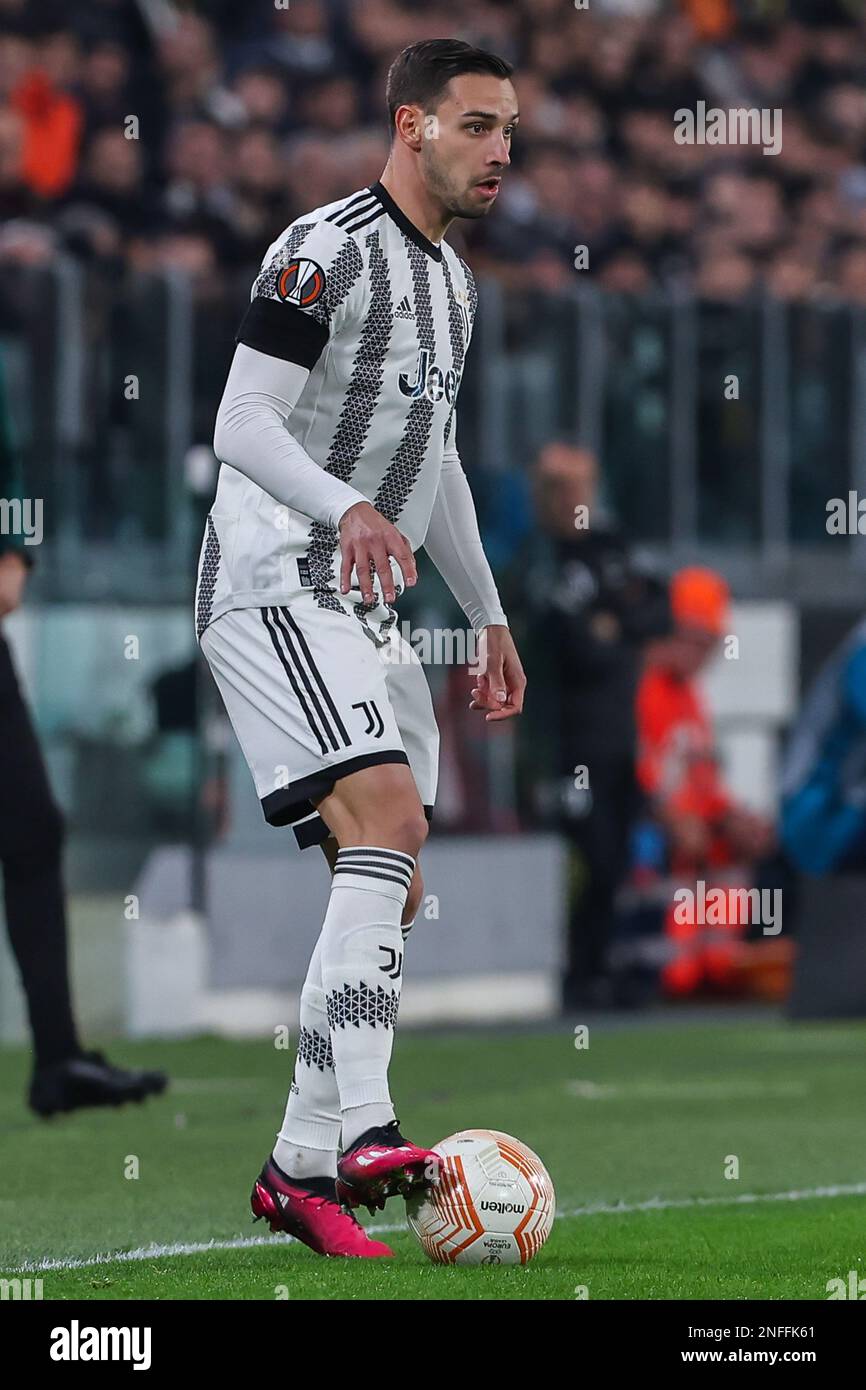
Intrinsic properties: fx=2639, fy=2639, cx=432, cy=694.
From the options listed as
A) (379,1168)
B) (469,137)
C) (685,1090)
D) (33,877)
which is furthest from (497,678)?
(685,1090)

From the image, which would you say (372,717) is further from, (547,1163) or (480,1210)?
(547,1163)

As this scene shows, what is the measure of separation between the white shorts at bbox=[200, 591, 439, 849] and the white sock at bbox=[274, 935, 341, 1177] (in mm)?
322

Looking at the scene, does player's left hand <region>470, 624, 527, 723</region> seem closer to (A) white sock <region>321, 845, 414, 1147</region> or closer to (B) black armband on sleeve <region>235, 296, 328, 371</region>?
(A) white sock <region>321, 845, 414, 1147</region>

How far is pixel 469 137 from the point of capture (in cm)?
498

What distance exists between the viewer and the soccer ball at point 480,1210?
470 centimetres

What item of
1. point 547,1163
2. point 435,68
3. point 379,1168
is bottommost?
point 547,1163

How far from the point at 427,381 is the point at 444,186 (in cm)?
A: 37

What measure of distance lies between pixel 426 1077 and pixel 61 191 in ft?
16.7

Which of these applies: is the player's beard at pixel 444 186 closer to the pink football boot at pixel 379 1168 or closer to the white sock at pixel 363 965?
the white sock at pixel 363 965

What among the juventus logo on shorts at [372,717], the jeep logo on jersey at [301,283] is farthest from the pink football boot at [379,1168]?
the jeep logo on jersey at [301,283]

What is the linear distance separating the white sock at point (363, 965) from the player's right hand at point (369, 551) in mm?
543

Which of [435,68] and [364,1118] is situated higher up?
[435,68]

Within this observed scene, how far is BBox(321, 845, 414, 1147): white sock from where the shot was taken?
4699 mm

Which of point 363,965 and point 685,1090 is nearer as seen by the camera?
point 363,965
